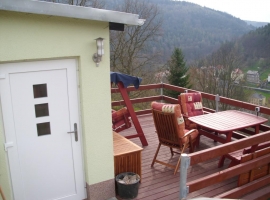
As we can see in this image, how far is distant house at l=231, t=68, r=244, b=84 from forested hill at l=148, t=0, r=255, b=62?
651 centimetres

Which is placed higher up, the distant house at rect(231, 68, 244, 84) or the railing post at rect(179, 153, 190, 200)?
the railing post at rect(179, 153, 190, 200)

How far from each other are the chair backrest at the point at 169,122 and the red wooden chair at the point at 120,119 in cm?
124

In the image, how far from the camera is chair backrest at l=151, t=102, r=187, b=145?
4266 mm

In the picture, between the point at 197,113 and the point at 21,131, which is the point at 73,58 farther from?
the point at 197,113

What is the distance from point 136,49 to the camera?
17.3m

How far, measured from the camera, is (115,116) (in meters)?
5.67

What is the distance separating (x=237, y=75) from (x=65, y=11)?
60.6ft

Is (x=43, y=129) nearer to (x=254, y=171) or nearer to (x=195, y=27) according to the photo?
(x=254, y=171)

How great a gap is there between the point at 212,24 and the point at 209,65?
19146mm

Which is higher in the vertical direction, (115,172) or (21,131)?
(21,131)

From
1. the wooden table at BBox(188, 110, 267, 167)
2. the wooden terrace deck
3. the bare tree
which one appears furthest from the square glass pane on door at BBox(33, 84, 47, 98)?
the bare tree


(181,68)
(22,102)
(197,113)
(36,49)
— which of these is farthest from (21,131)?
(181,68)

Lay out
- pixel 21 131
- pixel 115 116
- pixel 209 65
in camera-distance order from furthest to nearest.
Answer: pixel 209 65 → pixel 115 116 → pixel 21 131

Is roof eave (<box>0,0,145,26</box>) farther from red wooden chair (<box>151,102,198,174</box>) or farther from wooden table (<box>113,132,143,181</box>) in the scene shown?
wooden table (<box>113,132,143,181</box>)
